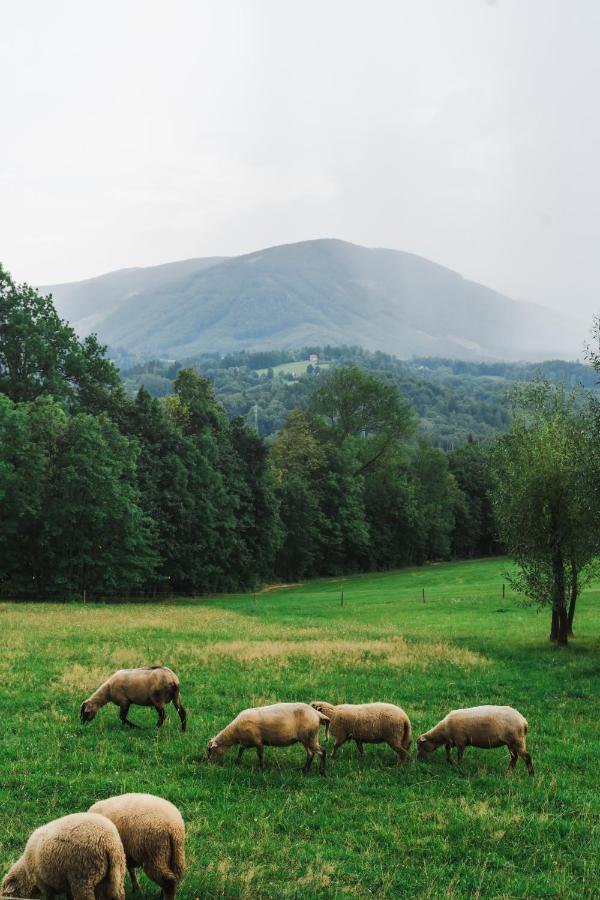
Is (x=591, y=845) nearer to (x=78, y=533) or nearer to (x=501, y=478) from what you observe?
(x=501, y=478)

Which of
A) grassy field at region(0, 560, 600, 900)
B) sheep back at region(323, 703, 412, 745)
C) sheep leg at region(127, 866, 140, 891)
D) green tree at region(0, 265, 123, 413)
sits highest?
green tree at region(0, 265, 123, 413)

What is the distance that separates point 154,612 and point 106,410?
2229 cm

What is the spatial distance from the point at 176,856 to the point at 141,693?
26.1 feet

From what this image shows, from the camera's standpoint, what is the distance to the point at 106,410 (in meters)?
60.2

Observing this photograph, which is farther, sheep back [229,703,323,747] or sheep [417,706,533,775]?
sheep [417,706,533,775]

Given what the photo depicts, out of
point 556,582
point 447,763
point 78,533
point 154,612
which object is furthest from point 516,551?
point 78,533

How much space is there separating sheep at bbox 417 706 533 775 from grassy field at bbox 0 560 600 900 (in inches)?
15.0

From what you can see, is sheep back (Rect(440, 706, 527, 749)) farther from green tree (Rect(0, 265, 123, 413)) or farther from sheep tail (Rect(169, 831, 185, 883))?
green tree (Rect(0, 265, 123, 413))

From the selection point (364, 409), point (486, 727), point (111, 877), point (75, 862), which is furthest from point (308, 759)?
point (364, 409)

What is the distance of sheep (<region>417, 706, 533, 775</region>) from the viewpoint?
14.5 m

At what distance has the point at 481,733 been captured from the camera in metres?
14.6

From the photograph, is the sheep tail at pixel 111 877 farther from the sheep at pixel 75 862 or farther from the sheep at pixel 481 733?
the sheep at pixel 481 733

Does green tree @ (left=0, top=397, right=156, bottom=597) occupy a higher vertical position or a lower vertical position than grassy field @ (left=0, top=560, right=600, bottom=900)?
higher

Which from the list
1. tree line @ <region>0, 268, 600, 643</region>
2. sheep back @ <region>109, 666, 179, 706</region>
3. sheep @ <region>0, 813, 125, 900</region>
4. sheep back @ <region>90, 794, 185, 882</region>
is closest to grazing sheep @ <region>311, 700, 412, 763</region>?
sheep back @ <region>109, 666, 179, 706</region>
